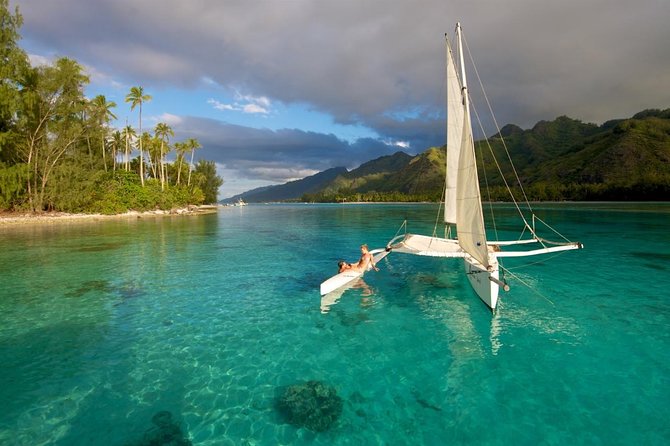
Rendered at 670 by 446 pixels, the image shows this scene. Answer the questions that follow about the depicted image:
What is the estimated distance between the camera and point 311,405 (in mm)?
7840

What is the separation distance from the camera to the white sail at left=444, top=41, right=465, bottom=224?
17344 mm

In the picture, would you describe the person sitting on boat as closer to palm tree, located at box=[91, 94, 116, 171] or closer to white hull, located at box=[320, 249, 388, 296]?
white hull, located at box=[320, 249, 388, 296]

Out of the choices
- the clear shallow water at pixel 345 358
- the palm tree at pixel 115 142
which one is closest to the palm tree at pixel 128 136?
the palm tree at pixel 115 142

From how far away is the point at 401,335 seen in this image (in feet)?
39.1

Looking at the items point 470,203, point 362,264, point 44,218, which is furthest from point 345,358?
point 44,218

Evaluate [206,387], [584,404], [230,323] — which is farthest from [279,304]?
[584,404]

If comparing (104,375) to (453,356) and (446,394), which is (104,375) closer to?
(446,394)

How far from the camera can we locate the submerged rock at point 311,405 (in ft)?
23.7

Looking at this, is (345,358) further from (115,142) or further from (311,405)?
(115,142)

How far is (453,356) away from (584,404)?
3.35 meters

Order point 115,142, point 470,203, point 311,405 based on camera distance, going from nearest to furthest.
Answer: point 311,405 < point 470,203 < point 115,142

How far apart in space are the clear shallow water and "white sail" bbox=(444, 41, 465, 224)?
5171 mm

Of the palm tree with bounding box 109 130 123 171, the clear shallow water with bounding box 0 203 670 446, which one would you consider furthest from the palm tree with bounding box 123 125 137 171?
the clear shallow water with bounding box 0 203 670 446

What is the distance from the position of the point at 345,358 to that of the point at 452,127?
578 inches
